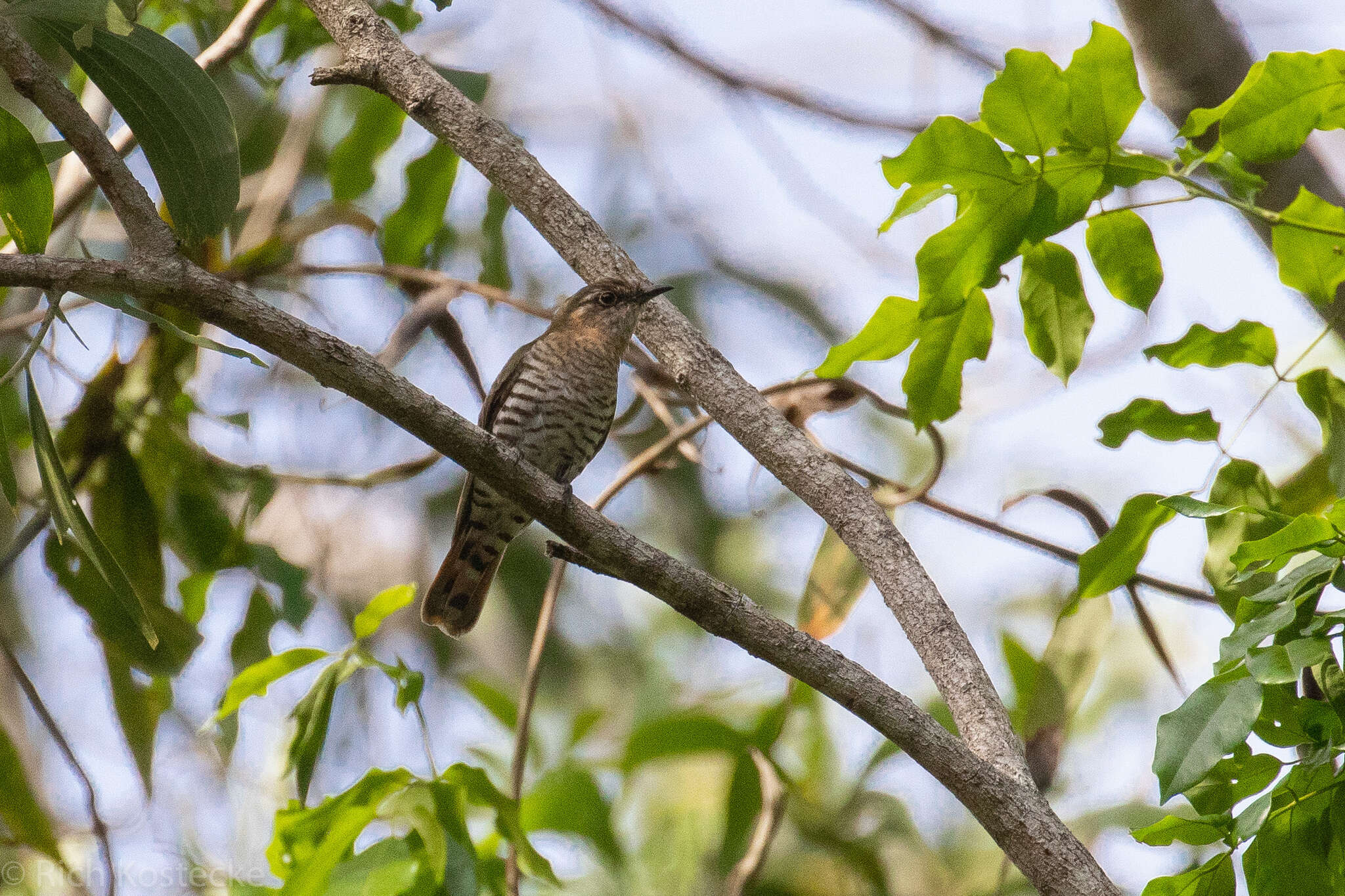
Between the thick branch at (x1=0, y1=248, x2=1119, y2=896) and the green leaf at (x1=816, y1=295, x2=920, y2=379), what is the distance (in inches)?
22.7

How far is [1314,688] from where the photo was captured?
2104 millimetres

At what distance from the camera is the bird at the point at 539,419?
4469mm

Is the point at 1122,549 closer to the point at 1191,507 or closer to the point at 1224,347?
the point at 1224,347

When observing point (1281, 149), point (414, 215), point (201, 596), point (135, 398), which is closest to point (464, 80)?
point (414, 215)

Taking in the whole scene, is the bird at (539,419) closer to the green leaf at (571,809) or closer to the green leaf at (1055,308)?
the green leaf at (571,809)

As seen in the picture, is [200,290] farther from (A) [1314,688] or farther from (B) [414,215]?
(B) [414,215]

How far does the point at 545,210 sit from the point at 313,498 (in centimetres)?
361

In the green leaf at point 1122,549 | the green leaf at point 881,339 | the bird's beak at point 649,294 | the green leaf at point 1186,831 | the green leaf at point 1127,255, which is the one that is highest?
the bird's beak at point 649,294

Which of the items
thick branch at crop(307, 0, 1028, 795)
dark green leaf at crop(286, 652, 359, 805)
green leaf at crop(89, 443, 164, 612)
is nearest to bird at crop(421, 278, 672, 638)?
green leaf at crop(89, 443, 164, 612)

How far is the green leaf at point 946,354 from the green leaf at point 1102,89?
41cm

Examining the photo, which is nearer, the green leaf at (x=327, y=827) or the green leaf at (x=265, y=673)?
the green leaf at (x=327, y=827)

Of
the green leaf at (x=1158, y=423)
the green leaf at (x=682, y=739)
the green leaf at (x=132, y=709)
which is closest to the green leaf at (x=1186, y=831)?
the green leaf at (x=1158, y=423)

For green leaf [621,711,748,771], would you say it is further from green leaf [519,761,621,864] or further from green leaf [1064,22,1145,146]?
green leaf [1064,22,1145,146]

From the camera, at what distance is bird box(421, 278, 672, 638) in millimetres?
4469
